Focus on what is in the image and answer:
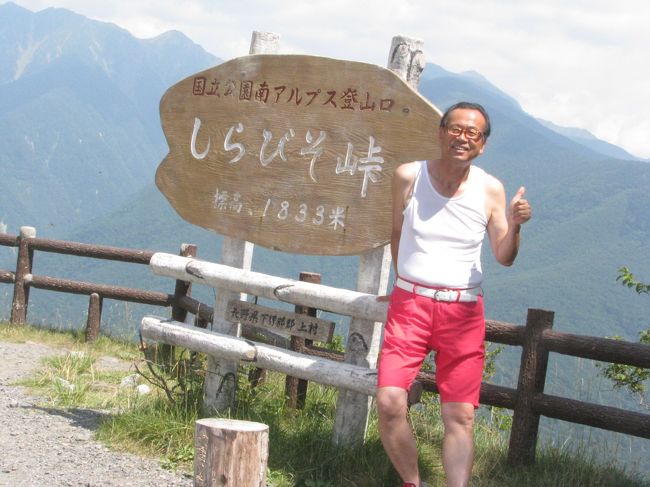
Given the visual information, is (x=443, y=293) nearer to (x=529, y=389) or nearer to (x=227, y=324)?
(x=529, y=389)

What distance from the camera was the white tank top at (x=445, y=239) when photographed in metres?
3.95

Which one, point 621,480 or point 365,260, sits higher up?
point 365,260

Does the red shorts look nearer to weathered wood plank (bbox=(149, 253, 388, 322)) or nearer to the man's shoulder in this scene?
the man's shoulder

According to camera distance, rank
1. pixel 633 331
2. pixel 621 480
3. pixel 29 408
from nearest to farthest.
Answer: pixel 621 480, pixel 29 408, pixel 633 331

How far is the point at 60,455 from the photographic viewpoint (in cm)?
506

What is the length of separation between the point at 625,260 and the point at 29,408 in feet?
566

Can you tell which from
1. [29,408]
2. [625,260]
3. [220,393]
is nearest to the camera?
[220,393]

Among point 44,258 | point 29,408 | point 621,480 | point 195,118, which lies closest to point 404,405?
point 621,480

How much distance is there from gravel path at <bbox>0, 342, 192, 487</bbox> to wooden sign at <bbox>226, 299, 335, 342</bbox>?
100 centimetres

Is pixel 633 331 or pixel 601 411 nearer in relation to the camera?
pixel 601 411

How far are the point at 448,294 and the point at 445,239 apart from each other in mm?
227

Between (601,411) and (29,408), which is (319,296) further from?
(29,408)

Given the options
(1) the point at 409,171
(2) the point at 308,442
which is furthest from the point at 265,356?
(1) the point at 409,171

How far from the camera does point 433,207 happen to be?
3.99 metres
